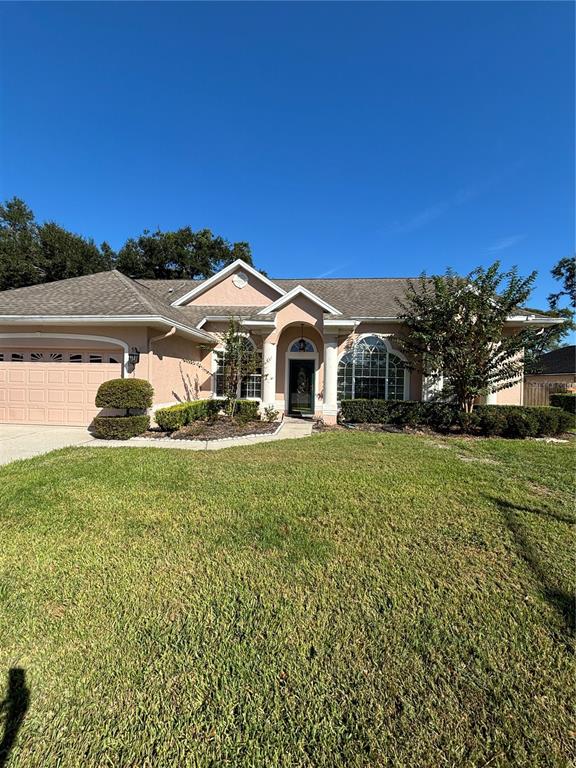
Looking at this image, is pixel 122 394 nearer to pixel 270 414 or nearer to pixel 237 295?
pixel 270 414

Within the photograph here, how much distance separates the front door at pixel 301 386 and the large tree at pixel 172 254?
104 feet

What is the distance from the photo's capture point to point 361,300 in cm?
1609

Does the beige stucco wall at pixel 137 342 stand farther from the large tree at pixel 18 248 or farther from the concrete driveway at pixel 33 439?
Result: the large tree at pixel 18 248

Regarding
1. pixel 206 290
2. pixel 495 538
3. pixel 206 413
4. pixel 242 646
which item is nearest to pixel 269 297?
pixel 206 290

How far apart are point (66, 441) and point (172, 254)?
37.0 meters

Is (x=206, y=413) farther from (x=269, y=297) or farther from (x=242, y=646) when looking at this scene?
(x=242, y=646)

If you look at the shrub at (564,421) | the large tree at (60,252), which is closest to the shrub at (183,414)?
the shrub at (564,421)

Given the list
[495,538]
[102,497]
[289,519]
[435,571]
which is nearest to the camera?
[435,571]

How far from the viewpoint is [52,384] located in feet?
36.9

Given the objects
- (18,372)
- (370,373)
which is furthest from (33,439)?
(370,373)

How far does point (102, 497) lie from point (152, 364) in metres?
6.77

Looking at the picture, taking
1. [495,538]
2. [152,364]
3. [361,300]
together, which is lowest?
[495,538]

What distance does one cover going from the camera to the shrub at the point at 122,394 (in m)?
9.81

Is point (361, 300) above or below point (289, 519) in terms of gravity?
above
